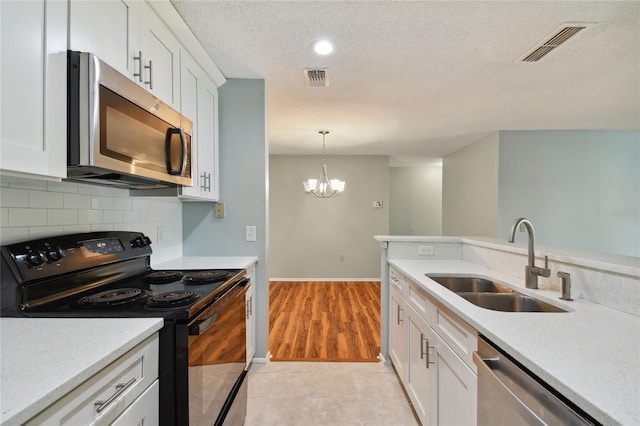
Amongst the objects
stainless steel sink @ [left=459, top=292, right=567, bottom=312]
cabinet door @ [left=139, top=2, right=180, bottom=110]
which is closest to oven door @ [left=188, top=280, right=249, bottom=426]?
cabinet door @ [left=139, top=2, right=180, bottom=110]

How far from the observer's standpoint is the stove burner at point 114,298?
1086 mm

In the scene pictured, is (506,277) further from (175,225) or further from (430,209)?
(430,209)

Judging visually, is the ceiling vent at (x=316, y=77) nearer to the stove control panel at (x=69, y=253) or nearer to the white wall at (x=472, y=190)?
the stove control panel at (x=69, y=253)

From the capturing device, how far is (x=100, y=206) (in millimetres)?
1566

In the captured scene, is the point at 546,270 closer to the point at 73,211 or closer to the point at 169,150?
the point at 169,150

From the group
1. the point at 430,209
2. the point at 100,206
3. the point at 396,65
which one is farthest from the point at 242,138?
the point at 430,209

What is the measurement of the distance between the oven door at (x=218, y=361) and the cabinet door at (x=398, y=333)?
1035 mm

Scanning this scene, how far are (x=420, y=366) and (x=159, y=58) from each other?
2.15 metres

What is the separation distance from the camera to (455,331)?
4.01 feet

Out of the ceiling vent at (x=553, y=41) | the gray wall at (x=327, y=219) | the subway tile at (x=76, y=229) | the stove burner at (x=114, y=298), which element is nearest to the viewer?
the stove burner at (x=114, y=298)

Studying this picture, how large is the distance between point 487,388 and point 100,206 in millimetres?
1885

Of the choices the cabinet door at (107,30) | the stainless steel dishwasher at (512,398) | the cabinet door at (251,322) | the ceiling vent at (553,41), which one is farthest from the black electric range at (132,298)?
the ceiling vent at (553,41)

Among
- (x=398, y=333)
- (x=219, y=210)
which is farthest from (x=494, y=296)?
(x=219, y=210)

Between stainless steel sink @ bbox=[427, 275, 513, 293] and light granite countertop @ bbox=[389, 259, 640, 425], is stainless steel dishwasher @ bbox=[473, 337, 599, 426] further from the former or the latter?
stainless steel sink @ bbox=[427, 275, 513, 293]
